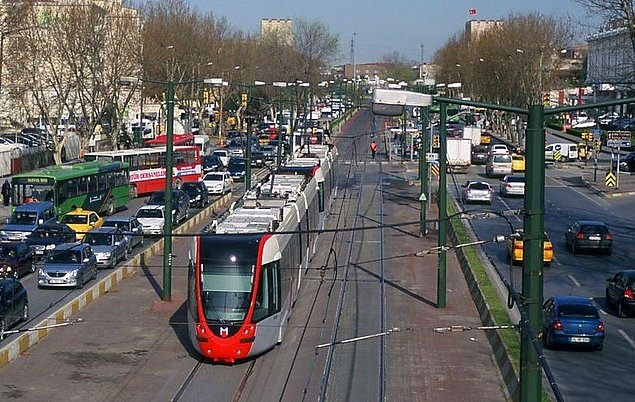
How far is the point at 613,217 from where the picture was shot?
154ft

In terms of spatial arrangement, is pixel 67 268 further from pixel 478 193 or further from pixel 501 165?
pixel 501 165

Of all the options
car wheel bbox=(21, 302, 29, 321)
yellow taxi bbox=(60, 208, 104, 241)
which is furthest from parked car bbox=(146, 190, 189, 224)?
car wheel bbox=(21, 302, 29, 321)

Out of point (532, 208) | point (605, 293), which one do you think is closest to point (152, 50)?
point (605, 293)

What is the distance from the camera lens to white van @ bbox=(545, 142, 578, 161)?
242 ft

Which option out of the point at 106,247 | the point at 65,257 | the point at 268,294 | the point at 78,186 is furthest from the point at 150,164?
the point at 268,294

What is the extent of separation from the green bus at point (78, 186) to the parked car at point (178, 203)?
288 centimetres

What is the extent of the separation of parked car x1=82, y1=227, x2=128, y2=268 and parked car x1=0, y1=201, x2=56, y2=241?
439 centimetres

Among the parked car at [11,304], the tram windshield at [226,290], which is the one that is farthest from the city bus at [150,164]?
the tram windshield at [226,290]

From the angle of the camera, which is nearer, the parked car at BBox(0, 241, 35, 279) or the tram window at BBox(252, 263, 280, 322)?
the tram window at BBox(252, 263, 280, 322)

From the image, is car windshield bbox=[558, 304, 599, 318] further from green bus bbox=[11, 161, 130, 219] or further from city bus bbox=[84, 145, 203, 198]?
city bus bbox=[84, 145, 203, 198]

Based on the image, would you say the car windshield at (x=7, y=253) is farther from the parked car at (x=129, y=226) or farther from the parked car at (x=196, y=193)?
the parked car at (x=196, y=193)

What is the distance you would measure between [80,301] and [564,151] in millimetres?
53122

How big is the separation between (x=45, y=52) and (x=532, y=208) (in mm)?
52993

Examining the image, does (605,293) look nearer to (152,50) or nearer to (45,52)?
(45,52)
